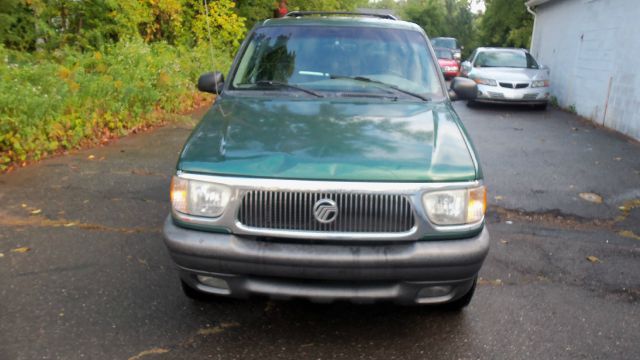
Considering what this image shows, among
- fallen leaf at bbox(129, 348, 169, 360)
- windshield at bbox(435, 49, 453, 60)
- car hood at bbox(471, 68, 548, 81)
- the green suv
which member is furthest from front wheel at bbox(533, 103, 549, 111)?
fallen leaf at bbox(129, 348, 169, 360)

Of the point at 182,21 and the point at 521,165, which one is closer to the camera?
the point at 521,165

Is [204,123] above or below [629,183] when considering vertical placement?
above

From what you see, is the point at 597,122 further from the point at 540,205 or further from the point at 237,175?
the point at 237,175

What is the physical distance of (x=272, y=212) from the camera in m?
2.84

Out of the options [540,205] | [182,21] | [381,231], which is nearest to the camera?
[381,231]

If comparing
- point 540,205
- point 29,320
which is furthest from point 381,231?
point 540,205

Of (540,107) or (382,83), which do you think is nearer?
(382,83)

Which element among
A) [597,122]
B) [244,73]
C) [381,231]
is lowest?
[597,122]

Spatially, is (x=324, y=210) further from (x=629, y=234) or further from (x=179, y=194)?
(x=629, y=234)

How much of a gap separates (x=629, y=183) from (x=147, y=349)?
21.0ft

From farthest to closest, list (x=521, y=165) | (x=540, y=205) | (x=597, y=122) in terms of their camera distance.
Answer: (x=597, y=122)
(x=521, y=165)
(x=540, y=205)

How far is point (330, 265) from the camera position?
2777 millimetres

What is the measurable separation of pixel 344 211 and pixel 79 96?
21.2ft

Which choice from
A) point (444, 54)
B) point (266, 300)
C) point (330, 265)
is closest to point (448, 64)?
point (444, 54)
